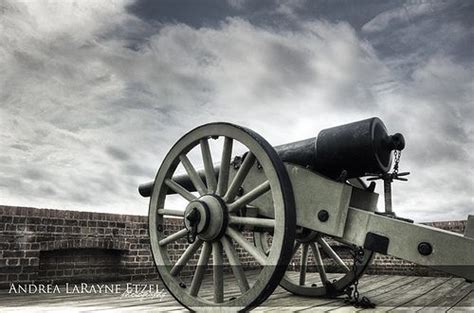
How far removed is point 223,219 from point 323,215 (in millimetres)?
626

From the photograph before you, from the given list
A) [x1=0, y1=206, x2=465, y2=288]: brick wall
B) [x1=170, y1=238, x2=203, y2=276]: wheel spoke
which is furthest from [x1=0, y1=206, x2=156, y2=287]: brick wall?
[x1=170, y1=238, x2=203, y2=276]: wheel spoke

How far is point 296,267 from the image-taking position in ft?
22.3

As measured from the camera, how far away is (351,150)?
2670 millimetres

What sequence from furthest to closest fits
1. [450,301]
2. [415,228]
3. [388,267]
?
[388,267]
[450,301]
[415,228]

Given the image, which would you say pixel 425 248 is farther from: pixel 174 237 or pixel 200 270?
pixel 174 237

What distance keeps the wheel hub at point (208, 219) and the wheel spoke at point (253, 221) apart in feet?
0.20

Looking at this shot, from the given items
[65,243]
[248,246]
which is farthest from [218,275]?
[65,243]

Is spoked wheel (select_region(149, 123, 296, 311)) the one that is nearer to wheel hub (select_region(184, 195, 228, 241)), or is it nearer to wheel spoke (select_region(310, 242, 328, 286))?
wheel hub (select_region(184, 195, 228, 241))

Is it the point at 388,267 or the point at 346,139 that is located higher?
the point at 346,139

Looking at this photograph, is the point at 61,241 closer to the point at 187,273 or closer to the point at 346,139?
the point at 187,273

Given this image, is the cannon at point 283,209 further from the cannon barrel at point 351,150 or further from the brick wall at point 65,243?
the brick wall at point 65,243

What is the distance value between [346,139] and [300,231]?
43.3 inches

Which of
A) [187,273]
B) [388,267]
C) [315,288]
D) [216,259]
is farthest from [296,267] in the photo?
[216,259]

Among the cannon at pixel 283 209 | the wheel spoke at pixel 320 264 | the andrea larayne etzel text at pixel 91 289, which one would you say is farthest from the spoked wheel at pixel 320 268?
the andrea larayne etzel text at pixel 91 289
